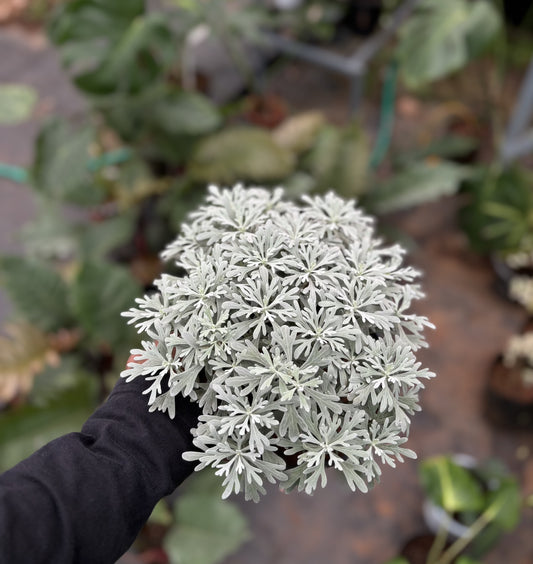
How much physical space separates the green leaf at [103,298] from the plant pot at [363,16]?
2.68 meters

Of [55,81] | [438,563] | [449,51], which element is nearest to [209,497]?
[438,563]

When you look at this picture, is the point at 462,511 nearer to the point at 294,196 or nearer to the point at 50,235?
the point at 294,196

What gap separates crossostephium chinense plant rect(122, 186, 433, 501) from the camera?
0.90 metres

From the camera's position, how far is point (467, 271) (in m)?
3.11

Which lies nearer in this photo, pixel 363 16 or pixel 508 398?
pixel 508 398

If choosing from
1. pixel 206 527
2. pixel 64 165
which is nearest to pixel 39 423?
pixel 206 527

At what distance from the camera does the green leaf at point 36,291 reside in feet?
6.88

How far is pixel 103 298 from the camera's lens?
2004 millimetres

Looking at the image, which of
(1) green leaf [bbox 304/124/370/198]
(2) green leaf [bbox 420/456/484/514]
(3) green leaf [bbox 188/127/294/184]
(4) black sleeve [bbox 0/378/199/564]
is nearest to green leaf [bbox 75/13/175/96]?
(3) green leaf [bbox 188/127/294/184]

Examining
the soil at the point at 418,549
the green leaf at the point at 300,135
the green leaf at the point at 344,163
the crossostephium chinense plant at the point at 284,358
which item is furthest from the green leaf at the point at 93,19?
the soil at the point at 418,549

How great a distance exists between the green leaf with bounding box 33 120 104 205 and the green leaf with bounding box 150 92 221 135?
0.32 m

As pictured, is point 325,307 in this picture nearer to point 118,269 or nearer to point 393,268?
point 393,268

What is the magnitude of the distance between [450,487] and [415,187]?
1346 mm

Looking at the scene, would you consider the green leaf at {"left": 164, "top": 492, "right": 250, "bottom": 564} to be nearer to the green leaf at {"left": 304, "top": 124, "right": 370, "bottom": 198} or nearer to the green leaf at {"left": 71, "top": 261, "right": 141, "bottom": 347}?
the green leaf at {"left": 71, "top": 261, "right": 141, "bottom": 347}
